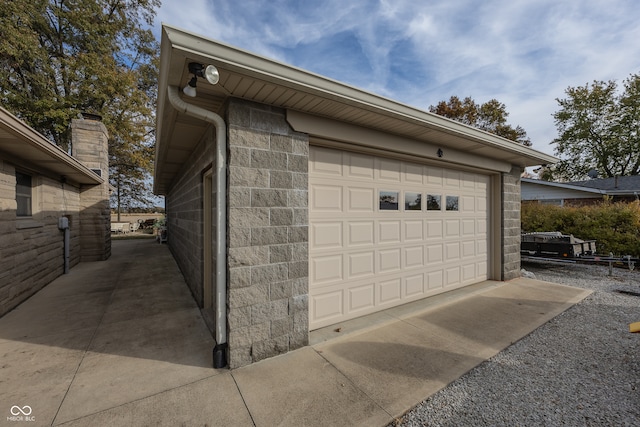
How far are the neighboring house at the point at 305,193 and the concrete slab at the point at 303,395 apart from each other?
268mm

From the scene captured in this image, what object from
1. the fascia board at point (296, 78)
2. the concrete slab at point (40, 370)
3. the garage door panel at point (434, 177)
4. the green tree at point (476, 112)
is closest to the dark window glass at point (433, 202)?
the garage door panel at point (434, 177)

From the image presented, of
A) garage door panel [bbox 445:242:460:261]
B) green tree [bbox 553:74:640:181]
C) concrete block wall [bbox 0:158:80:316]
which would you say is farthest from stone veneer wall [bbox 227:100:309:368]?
green tree [bbox 553:74:640:181]

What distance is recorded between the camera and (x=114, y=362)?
8.63ft

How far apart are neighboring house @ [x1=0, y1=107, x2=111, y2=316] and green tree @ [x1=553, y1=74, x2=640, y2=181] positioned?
97.9 feet

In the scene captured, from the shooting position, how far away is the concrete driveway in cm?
197

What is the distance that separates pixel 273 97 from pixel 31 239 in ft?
19.4

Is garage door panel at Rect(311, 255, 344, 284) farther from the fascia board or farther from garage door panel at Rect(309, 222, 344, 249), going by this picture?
the fascia board

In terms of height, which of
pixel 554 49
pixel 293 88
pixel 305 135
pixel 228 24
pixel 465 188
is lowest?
pixel 465 188

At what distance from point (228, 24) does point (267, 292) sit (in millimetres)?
5075

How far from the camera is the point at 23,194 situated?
510cm

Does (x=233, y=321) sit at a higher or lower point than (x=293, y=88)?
lower

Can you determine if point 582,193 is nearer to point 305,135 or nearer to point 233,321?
point 305,135

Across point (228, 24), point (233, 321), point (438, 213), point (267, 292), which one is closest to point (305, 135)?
point (267, 292)
